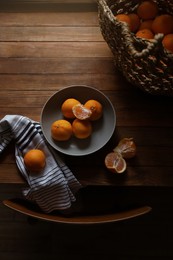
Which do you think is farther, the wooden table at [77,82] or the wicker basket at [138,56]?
the wooden table at [77,82]

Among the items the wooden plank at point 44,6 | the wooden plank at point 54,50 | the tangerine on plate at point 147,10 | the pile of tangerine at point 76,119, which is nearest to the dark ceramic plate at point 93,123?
the pile of tangerine at point 76,119

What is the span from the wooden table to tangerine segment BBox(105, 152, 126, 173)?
28 mm

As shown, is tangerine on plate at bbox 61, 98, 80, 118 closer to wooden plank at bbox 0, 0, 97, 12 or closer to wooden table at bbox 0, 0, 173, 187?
wooden table at bbox 0, 0, 173, 187

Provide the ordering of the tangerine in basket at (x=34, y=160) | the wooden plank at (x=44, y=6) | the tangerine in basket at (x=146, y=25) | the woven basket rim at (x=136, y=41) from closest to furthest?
the woven basket rim at (x=136, y=41) < the tangerine in basket at (x=34, y=160) < the tangerine in basket at (x=146, y=25) < the wooden plank at (x=44, y=6)

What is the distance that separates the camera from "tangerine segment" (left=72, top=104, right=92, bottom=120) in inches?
36.6

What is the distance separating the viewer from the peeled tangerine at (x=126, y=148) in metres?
0.94

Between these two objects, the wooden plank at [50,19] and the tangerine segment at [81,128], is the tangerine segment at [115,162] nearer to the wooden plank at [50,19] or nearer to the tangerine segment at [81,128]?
the tangerine segment at [81,128]

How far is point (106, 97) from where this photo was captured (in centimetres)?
99

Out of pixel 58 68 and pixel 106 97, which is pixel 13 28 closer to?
pixel 58 68

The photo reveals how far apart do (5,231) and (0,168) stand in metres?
0.67

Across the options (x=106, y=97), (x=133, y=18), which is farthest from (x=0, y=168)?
(x=133, y=18)

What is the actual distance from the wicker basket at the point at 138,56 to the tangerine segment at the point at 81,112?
0.17m

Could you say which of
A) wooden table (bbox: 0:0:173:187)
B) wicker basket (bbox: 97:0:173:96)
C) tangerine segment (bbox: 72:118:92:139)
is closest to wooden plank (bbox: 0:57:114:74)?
wooden table (bbox: 0:0:173:187)

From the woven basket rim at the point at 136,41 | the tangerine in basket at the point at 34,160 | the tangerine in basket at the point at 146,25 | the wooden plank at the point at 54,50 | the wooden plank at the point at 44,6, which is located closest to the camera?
the woven basket rim at the point at 136,41
